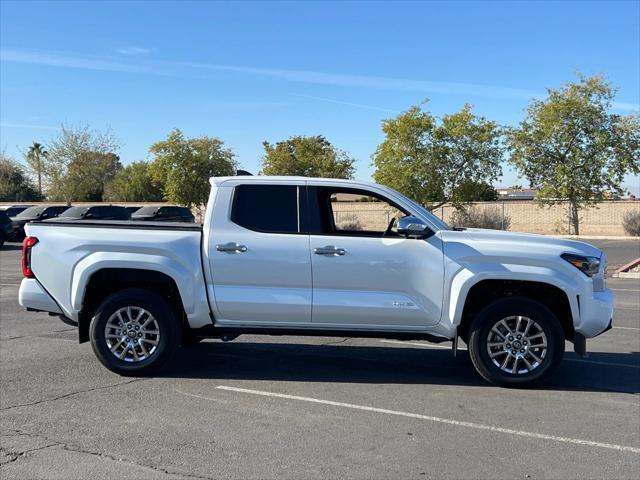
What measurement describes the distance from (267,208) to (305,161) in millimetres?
48466

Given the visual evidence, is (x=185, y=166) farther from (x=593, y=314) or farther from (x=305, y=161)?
(x=593, y=314)

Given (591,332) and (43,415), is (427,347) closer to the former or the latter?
(591,332)

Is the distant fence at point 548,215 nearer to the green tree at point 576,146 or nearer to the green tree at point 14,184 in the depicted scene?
the green tree at point 576,146

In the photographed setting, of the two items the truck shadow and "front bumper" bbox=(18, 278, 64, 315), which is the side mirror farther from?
"front bumper" bbox=(18, 278, 64, 315)

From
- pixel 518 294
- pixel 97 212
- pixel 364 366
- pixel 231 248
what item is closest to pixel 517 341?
pixel 518 294

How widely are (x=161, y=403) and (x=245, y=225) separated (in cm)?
190

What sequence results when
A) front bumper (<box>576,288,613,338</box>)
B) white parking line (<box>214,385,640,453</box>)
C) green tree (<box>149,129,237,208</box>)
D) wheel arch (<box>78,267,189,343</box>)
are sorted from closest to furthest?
white parking line (<box>214,385,640,453</box>) < front bumper (<box>576,288,613,338</box>) < wheel arch (<box>78,267,189,343</box>) < green tree (<box>149,129,237,208</box>)

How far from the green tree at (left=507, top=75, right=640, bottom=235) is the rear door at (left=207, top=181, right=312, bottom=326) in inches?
1209

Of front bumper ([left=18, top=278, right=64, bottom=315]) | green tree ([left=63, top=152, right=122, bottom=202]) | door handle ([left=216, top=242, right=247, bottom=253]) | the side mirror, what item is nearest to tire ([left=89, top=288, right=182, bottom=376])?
front bumper ([left=18, top=278, right=64, bottom=315])

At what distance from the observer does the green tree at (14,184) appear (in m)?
59.0

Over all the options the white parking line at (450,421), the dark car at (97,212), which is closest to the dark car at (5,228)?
the dark car at (97,212)

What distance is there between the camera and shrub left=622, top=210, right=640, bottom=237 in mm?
37406

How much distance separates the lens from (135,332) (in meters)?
6.64

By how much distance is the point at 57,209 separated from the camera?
3291cm
